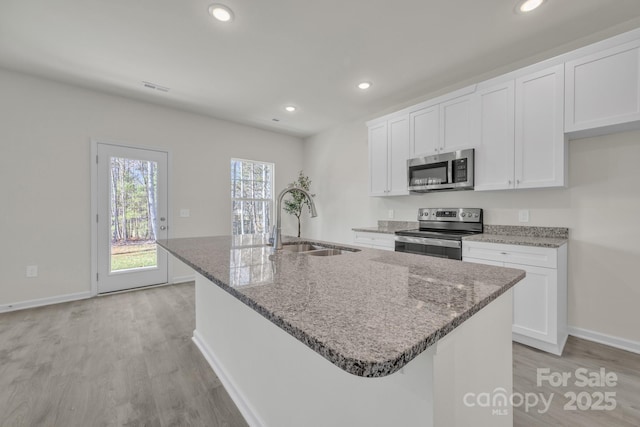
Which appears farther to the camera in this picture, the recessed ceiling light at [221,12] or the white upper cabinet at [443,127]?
the white upper cabinet at [443,127]

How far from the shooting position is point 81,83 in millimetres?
3248

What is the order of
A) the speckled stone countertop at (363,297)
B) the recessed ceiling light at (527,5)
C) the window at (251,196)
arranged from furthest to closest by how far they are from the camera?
the window at (251,196) → the recessed ceiling light at (527,5) → the speckled stone countertop at (363,297)

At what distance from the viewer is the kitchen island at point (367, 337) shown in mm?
556

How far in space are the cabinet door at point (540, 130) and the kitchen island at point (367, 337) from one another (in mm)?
1767

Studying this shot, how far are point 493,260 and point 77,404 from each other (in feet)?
10.5

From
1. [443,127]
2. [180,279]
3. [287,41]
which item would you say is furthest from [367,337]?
[180,279]

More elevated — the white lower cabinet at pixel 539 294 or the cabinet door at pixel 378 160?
the cabinet door at pixel 378 160

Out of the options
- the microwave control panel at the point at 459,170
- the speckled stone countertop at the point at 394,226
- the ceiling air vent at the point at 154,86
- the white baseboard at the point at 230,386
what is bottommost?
the white baseboard at the point at 230,386

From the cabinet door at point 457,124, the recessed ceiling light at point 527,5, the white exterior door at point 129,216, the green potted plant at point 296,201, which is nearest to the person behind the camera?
the recessed ceiling light at point 527,5

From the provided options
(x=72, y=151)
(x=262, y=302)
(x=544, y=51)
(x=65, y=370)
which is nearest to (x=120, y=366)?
(x=65, y=370)

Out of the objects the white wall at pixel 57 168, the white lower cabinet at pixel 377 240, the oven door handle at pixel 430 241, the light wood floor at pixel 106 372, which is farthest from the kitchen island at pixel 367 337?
the white wall at pixel 57 168

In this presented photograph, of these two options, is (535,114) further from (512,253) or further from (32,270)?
(32,270)

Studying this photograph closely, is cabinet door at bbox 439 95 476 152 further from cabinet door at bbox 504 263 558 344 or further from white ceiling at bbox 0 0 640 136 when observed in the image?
cabinet door at bbox 504 263 558 344

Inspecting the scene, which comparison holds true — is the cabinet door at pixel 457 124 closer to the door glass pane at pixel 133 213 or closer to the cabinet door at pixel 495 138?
the cabinet door at pixel 495 138
